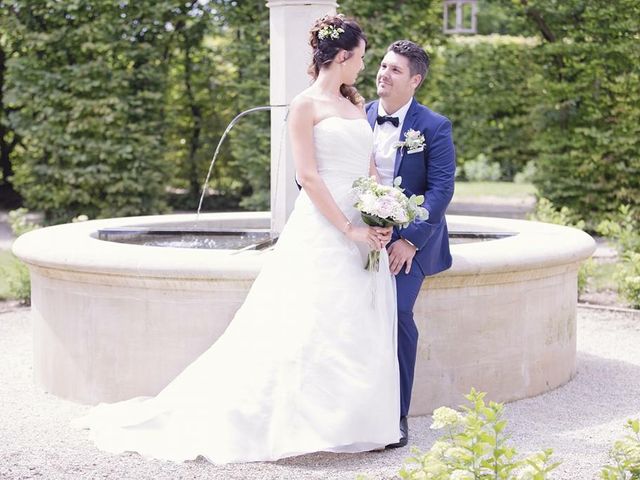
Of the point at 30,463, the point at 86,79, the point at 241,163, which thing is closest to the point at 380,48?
the point at 241,163

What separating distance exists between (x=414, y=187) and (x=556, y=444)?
1383mm

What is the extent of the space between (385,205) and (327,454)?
117 cm

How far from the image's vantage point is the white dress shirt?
496cm

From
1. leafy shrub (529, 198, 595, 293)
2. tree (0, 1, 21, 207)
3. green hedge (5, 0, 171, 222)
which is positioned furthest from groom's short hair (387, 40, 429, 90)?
tree (0, 1, 21, 207)

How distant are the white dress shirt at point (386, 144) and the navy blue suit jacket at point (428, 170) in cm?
4

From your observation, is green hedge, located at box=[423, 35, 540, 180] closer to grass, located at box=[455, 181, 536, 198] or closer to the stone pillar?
grass, located at box=[455, 181, 536, 198]

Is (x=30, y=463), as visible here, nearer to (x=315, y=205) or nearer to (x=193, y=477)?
(x=193, y=477)

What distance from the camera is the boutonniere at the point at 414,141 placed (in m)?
4.76

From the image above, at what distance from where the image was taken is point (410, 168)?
489 cm

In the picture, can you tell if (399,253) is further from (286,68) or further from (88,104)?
(88,104)

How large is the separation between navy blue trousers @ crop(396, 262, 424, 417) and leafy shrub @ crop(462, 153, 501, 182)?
1516 centimetres

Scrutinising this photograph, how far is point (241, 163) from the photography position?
14383mm

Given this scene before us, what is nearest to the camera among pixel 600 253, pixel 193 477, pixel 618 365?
pixel 193 477

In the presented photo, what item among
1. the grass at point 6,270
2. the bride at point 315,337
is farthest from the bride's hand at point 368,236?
the grass at point 6,270
